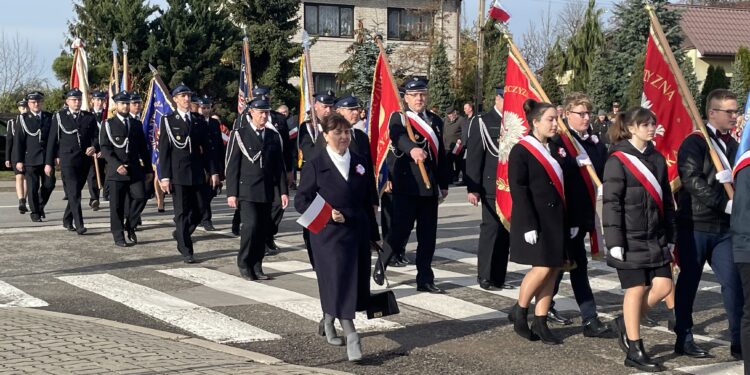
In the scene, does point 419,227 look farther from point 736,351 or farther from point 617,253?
point 736,351

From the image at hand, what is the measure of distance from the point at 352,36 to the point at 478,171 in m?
39.7

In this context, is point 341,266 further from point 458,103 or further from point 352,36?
point 352,36

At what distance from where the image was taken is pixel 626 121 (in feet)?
25.2

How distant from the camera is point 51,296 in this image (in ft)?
33.7

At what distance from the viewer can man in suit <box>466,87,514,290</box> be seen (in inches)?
418

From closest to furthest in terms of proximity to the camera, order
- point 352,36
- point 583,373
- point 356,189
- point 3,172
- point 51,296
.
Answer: point 583,373 → point 356,189 → point 51,296 → point 3,172 → point 352,36

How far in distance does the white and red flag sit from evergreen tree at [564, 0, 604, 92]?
39329 millimetres

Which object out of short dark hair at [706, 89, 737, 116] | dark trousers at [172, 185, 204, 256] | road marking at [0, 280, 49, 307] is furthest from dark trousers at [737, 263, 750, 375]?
dark trousers at [172, 185, 204, 256]

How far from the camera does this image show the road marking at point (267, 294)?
906cm

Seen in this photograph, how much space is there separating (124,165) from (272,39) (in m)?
25.2

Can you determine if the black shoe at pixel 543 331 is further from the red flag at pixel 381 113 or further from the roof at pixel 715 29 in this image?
the roof at pixel 715 29

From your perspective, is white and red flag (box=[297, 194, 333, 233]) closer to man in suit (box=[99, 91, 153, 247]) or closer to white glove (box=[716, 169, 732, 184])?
white glove (box=[716, 169, 732, 184])

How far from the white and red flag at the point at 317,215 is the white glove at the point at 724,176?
2707 millimetres

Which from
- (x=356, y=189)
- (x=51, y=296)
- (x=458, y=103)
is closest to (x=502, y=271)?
(x=356, y=189)
